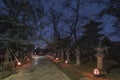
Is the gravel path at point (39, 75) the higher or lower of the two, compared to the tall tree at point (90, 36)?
lower

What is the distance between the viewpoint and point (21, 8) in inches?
1492

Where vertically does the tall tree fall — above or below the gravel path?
above

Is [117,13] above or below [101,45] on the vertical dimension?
above

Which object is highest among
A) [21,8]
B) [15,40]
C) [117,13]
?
[21,8]

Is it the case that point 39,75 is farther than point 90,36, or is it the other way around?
point 90,36

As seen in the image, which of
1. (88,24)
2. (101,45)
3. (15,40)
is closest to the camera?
(15,40)

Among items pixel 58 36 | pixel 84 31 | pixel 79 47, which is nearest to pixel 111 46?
pixel 79 47

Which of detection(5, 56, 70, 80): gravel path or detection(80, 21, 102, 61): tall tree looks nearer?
detection(5, 56, 70, 80): gravel path

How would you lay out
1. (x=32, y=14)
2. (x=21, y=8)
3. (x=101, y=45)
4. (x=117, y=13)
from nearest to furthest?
(x=117, y=13) < (x=101, y=45) < (x=32, y=14) < (x=21, y=8)

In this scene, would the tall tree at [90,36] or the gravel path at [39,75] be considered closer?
the gravel path at [39,75]

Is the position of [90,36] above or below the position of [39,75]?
above

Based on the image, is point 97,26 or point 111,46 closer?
point 111,46

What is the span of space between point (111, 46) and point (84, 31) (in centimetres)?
1041

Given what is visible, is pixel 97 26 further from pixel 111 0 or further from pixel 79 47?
pixel 111 0
